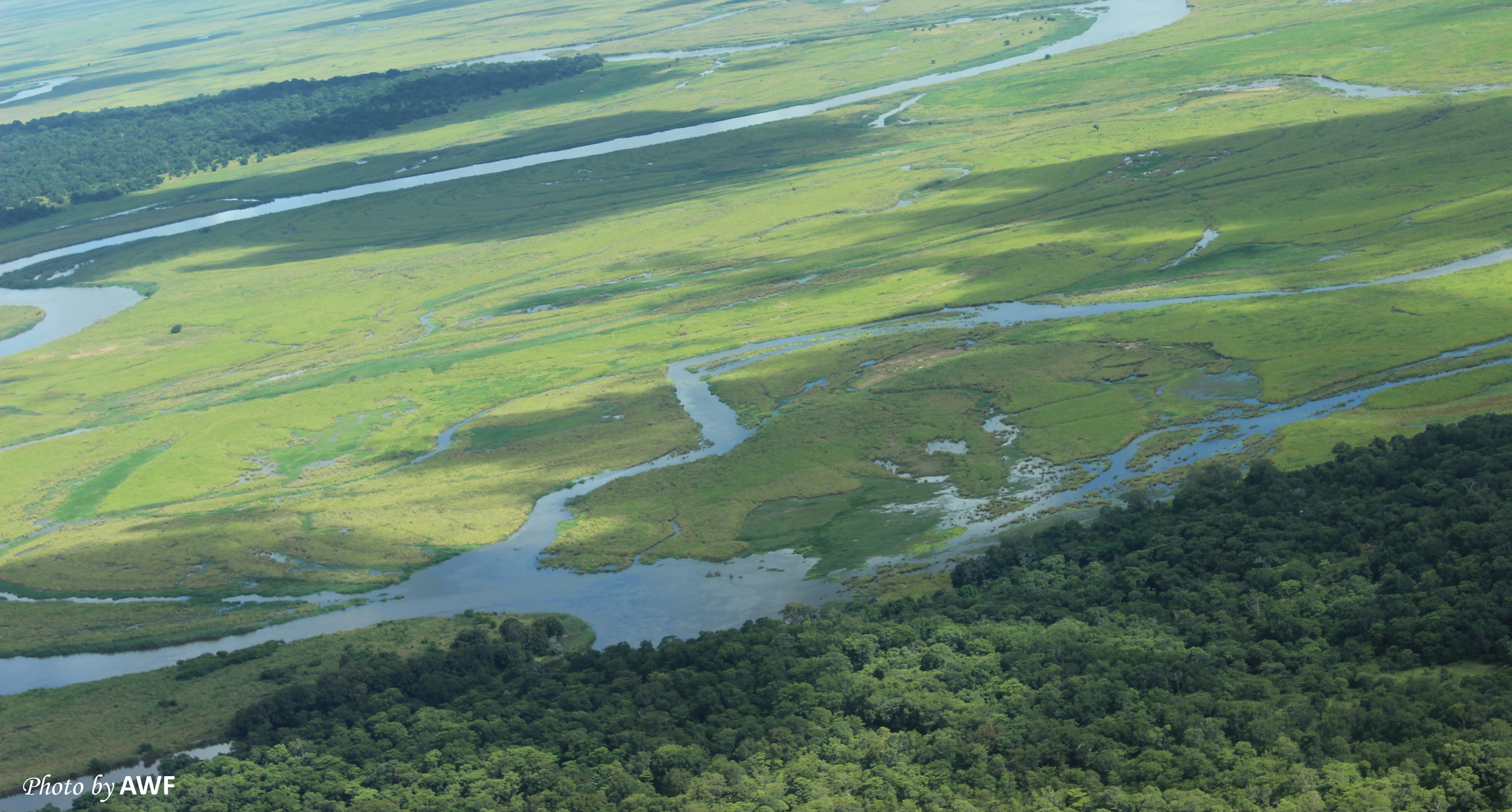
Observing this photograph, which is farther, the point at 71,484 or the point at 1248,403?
the point at 71,484

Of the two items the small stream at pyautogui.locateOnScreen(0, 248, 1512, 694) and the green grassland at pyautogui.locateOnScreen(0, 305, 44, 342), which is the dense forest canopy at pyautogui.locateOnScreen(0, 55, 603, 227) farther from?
the small stream at pyautogui.locateOnScreen(0, 248, 1512, 694)

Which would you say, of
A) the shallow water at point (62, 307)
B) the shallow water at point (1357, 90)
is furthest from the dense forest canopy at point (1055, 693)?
the shallow water at point (1357, 90)

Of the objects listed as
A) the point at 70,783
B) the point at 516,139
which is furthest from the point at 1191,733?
the point at 516,139

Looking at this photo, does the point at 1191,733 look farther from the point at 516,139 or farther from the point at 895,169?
the point at 516,139

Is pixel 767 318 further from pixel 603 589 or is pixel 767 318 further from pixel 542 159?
pixel 542 159

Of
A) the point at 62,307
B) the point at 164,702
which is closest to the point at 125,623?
the point at 164,702

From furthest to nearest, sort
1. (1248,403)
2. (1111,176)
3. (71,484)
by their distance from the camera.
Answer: (1111,176)
(71,484)
(1248,403)

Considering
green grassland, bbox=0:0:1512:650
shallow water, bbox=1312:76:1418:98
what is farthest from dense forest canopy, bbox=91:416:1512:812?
shallow water, bbox=1312:76:1418:98

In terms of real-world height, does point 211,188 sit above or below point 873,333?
above
